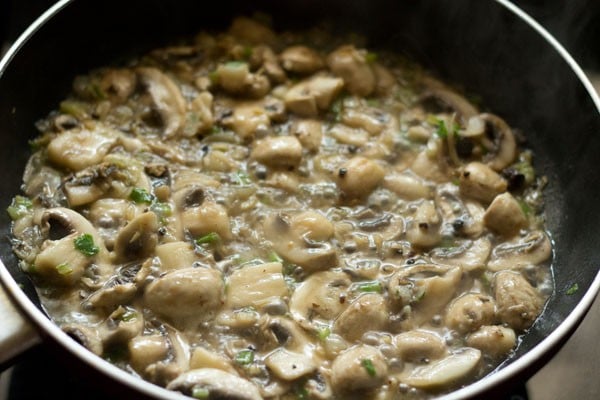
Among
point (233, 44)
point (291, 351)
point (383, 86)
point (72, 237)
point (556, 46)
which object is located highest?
point (556, 46)

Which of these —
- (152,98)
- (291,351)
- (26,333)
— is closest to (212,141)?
(152,98)

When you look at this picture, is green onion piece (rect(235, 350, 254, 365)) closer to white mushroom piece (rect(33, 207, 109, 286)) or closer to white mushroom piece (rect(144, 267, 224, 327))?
white mushroom piece (rect(144, 267, 224, 327))

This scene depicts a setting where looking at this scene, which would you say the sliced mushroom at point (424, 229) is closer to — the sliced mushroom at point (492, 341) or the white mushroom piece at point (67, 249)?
the sliced mushroom at point (492, 341)

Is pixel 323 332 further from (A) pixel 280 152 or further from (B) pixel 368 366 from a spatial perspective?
(A) pixel 280 152

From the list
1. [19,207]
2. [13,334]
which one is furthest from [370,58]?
[13,334]

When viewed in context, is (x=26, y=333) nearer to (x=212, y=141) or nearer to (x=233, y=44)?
(x=212, y=141)

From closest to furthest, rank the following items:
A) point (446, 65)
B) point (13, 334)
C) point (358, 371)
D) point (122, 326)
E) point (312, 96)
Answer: point (13, 334), point (358, 371), point (122, 326), point (312, 96), point (446, 65)
